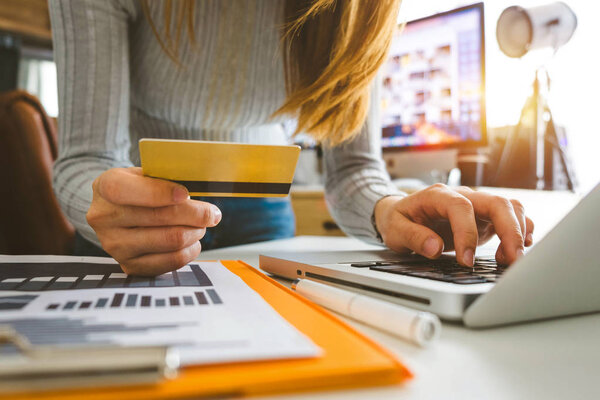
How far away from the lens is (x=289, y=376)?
0.57ft

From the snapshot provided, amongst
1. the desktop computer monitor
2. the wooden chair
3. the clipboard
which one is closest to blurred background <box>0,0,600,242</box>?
the desktop computer monitor

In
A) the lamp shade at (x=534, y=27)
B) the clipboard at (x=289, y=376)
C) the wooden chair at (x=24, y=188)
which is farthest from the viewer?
the lamp shade at (x=534, y=27)

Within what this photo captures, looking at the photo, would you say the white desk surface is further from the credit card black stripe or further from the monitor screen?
the monitor screen

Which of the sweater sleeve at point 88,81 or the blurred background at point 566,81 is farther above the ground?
the blurred background at point 566,81

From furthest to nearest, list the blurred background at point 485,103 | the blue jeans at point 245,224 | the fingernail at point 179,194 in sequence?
the blurred background at point 485,103
the blue jeans at point 245,224
the fingernail at point 179,194

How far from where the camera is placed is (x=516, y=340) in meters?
0.26

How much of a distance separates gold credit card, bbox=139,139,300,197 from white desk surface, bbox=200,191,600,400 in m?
0.15

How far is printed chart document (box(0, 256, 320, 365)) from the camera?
0.62 feet

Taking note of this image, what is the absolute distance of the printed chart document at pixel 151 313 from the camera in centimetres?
19

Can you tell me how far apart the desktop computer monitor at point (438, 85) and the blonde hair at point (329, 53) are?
0.70 meters

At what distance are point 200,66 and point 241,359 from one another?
0.62 meters

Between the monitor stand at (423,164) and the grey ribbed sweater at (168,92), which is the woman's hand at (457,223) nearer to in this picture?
the grey ribbed sweater at (168,92)

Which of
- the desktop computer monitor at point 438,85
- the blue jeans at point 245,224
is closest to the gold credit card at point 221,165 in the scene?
the blue jeans at point 245,224

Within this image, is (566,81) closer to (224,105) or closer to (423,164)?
(423,164)
